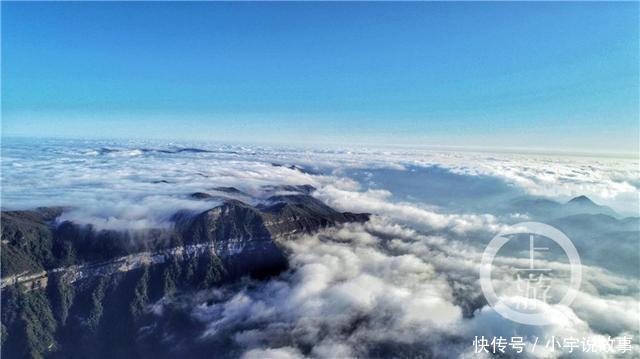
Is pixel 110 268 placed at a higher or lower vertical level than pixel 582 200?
lower

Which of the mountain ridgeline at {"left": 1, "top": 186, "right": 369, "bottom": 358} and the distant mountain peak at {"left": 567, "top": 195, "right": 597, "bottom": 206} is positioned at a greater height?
the distant mountain peak at {"left": 567, "top": 195, "right": 597, "bottom": 206}

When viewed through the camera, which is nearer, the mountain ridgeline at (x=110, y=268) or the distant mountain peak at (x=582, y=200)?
the mountain ridgeline at (x=110, y=268)

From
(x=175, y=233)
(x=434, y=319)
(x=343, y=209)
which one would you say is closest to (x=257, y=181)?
(x=343, y=209)

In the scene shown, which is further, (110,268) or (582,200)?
(582,200)

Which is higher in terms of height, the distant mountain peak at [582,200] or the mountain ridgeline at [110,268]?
the distant mountain peak at [582,200]

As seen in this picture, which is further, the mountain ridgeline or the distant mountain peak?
the distant mountain peak

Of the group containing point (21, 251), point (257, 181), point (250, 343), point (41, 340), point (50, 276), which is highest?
point (257, 181)

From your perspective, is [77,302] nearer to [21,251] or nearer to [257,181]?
[21,251]

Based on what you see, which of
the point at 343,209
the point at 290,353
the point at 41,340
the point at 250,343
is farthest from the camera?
the point at 343,209
